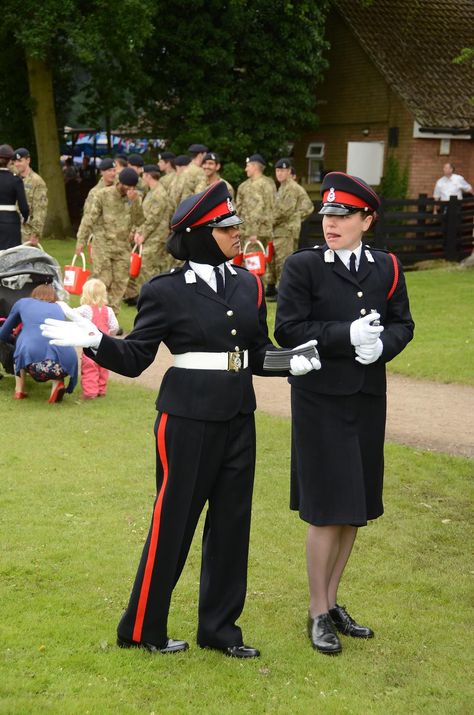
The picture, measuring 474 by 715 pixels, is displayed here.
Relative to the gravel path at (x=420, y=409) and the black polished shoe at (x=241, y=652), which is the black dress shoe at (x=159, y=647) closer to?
the black polished shoe at (x=241, y=652)

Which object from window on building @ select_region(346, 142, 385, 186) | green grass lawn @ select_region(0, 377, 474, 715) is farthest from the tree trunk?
green grass lawn @ select_region(0, 377, 474, 715)

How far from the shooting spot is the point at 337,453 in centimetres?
526

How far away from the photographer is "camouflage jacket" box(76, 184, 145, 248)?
603 inches

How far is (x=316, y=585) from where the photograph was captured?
538cm

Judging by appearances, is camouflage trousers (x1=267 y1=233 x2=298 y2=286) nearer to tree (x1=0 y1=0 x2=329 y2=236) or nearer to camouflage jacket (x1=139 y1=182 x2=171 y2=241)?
camouflage jacket (x1=139 y1=182 x2=171 y2=241)

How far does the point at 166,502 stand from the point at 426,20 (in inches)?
1164

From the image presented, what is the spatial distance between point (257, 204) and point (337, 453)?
13275 mm

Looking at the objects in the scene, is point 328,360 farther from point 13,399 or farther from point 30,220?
point 30,220

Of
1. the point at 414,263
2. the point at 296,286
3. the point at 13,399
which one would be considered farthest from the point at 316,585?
the point at 414,263

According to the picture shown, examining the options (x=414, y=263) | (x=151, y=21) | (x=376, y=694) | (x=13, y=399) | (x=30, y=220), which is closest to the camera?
(x=376, y=694)

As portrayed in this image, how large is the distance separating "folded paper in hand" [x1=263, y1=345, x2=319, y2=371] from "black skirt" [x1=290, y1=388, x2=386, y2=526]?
303 millimetres

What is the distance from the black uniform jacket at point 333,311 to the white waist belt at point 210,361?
1.08 feet

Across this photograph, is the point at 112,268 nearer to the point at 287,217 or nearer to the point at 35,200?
the point at 35,200

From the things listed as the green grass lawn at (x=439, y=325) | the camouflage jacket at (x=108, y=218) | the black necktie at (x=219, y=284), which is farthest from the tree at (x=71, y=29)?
the black necktie at (x=219, y=284)
